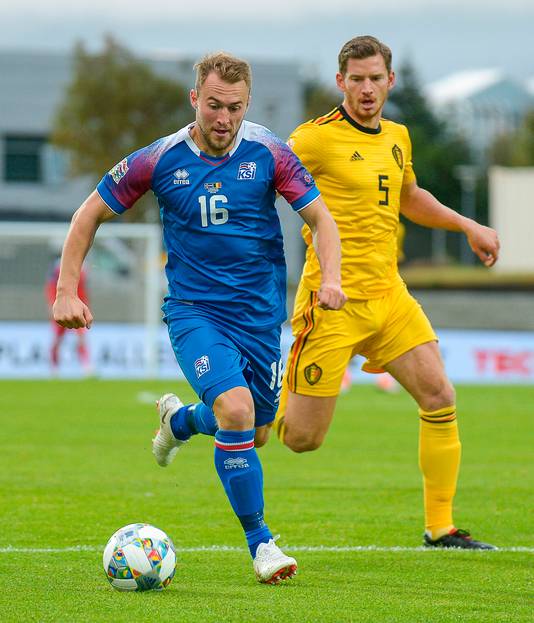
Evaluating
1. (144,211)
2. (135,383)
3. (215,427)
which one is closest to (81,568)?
(215,427)

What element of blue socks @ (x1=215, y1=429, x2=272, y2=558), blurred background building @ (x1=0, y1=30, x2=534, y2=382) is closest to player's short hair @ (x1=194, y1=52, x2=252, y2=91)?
blue socks @ (x1=215, y1=429, x2=272, y2=558)

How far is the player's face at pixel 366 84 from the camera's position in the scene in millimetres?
7273

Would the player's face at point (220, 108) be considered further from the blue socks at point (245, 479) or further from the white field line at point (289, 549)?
the white field line at point (289, 549)

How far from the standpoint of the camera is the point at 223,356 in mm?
6199

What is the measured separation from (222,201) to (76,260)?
72 cm

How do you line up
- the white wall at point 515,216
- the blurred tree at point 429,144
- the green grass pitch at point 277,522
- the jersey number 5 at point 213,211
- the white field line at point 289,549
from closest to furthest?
the green grass pitch at point 277,522 < the jersey number 5 at point 213,211 < the white field line at point 289,549 < the white wall at point 515,216 < the blurred tree at point 429,144

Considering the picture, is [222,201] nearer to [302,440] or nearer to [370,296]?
[370,296]

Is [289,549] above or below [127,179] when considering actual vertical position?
below

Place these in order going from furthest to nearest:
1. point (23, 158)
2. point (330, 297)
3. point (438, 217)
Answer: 1. point (23, 158)
2. point (438, 217)
3. point (330, 297)

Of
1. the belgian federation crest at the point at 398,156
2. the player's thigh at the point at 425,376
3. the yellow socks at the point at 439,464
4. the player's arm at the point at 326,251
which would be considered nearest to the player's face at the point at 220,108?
the player's arm at the point at 326,251

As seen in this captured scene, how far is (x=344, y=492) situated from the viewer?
385 inches

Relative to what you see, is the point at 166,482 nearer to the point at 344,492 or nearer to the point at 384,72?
the point at 344,492

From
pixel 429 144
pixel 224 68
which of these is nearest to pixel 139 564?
pixel 224 68

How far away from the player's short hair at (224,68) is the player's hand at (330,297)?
1021 mm
